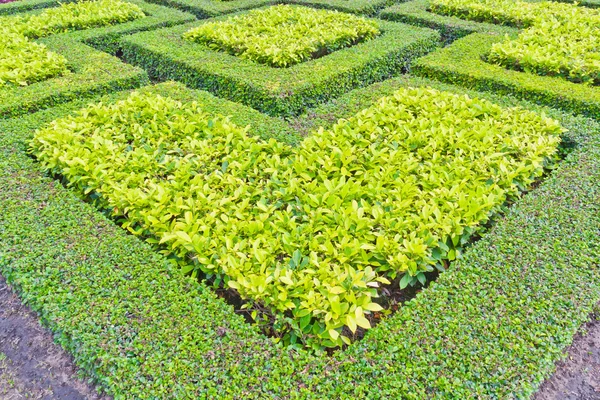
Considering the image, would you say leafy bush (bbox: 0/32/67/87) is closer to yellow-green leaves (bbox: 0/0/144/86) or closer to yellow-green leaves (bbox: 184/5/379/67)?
yellow-green leaves (bbox: 0/0/144/86)

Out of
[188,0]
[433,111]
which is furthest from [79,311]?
[188,0]

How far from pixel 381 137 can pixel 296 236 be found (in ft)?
7.07

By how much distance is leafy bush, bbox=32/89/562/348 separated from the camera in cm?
372

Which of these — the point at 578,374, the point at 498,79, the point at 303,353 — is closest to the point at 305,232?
the point at 303,353

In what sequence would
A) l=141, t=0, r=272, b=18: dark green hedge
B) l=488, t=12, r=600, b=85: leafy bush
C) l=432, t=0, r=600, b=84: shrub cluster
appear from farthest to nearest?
l=141, t=0, r=272, b=18: dark green hedge
l=432, t=0, r=600, b=84: shrub cluster
l=488, t=12, r=600, b=85: leafy bush

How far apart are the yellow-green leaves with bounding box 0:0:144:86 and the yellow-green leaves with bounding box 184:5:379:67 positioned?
2307 millimetres

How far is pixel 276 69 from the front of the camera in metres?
7.61

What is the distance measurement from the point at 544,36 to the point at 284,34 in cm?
467

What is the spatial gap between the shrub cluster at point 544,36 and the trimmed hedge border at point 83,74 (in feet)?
19.9

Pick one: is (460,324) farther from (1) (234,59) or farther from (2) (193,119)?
(1) (234,59)

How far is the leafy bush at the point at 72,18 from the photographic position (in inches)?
360

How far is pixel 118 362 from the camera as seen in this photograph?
314cm

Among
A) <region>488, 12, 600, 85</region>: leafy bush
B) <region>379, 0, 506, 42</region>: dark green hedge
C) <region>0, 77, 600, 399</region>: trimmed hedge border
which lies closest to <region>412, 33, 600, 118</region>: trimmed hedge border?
<region>488, 12, 600, 85</region>: leafy bush

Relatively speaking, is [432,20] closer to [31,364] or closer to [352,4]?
[352,4]
